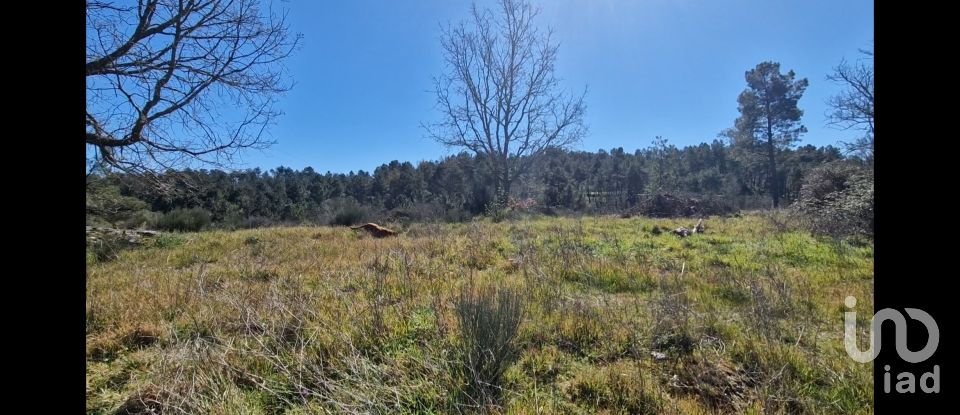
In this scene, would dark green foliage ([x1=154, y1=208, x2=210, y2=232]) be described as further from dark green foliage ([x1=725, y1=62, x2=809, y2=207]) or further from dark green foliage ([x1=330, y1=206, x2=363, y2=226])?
dark green foliage ([x1=725, y1=62, x2=809, y2=207])

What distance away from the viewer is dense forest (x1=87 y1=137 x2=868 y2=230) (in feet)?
40.2

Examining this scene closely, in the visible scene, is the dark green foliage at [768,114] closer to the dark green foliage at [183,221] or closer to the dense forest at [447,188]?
the dense forest at [447,188]

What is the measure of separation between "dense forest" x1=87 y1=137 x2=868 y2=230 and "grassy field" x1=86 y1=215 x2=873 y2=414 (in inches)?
147

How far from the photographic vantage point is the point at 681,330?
8.79 feet

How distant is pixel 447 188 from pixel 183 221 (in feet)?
68.8

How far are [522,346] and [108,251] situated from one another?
30.5ft

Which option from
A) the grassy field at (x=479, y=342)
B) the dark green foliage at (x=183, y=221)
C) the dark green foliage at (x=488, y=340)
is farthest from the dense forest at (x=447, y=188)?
the dark green foliage at (x=488, y=340)

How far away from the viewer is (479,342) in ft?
7.55

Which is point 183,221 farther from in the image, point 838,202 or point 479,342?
point 838,202

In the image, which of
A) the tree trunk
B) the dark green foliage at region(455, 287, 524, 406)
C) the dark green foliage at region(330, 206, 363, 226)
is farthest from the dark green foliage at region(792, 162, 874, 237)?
the tree trunk

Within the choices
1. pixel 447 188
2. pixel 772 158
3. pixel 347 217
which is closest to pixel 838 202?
pixel 347 217

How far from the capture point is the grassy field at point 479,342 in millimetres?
1979
